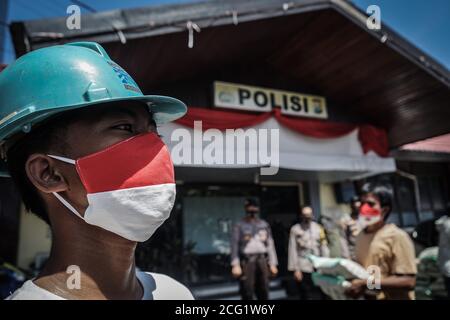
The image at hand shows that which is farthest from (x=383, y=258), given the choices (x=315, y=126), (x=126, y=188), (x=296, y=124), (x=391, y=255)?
(x=315, y=126)

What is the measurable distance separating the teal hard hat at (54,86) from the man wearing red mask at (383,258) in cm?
193

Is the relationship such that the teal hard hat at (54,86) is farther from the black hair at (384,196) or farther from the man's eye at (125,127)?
the black hair at (384,196)

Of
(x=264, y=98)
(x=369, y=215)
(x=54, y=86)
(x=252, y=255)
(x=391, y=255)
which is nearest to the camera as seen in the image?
(x=54, y=86)

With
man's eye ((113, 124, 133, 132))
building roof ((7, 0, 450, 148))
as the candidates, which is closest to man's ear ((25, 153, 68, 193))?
man's eye ((113, 124, 133, 132))

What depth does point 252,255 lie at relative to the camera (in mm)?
4105

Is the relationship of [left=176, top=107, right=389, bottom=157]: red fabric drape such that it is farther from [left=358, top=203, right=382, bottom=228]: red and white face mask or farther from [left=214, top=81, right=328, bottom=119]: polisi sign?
[left=358, top=203, right=382, bottom=228]: red and white face mask

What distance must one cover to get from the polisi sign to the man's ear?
3.66 m

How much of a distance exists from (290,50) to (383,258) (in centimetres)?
310

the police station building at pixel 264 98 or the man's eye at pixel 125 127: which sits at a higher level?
the police station building at pixel 264 98

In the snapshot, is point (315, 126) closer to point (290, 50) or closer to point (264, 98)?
point (264, 98)

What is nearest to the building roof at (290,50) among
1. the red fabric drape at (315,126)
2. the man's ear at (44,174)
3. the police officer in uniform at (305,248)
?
the red fabric drape at (315,126)

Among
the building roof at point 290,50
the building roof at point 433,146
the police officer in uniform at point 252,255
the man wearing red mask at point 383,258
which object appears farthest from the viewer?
the building roof at point 433,146

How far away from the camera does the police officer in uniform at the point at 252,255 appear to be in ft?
13.4

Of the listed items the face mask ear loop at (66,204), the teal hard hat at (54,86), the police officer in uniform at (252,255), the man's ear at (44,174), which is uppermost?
the teal hard hat at (54,86)
